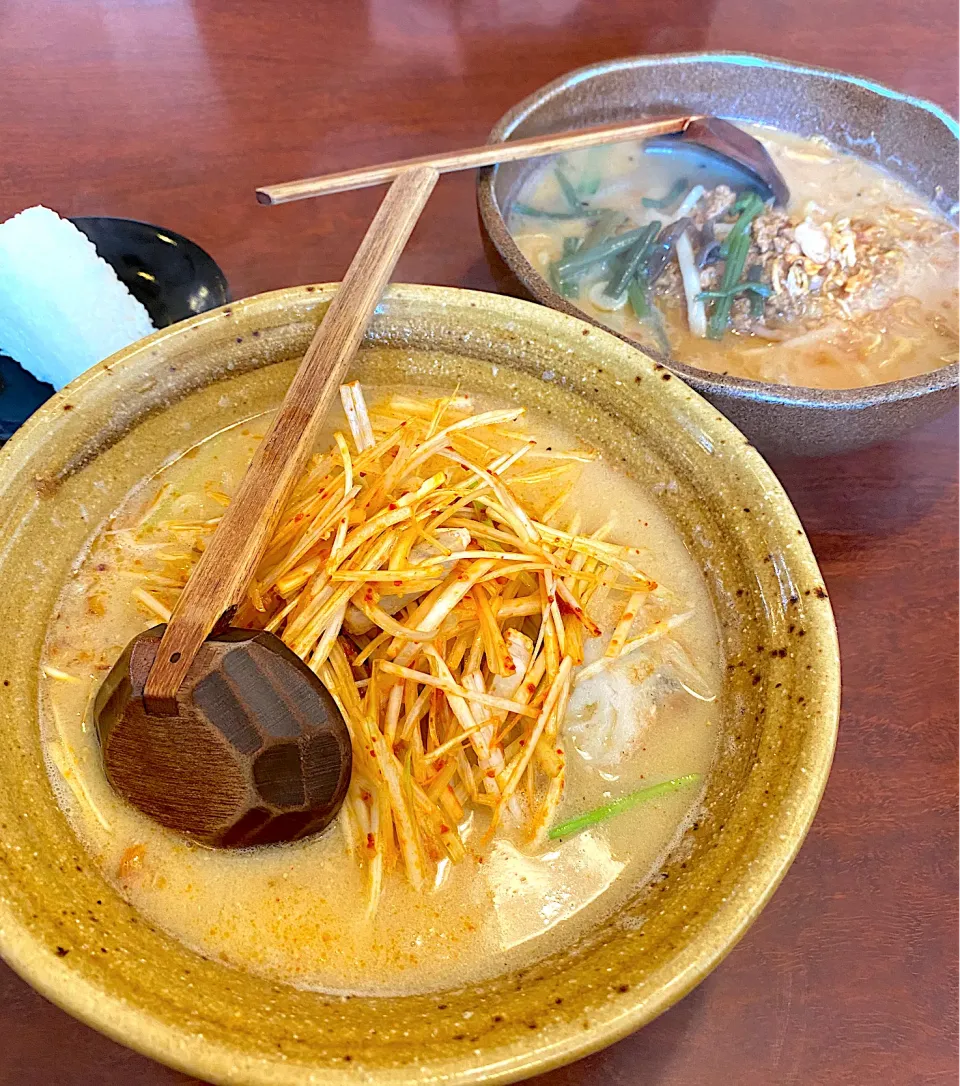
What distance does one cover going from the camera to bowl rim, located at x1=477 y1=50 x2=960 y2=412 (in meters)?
1.23

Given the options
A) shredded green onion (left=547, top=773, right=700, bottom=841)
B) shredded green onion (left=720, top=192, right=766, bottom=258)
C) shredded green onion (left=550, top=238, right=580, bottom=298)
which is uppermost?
shredded green onion (left=550, top=238, right=580, bottom=298)

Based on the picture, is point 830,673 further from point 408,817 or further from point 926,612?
point 926,612

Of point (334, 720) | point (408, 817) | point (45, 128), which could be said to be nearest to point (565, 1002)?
point (408, 817)

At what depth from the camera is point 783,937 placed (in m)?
1.15

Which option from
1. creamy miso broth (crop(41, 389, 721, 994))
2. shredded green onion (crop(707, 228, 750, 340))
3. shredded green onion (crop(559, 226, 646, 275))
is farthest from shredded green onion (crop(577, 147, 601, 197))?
creamy miso broth (crop(41, 389, 721, 994))

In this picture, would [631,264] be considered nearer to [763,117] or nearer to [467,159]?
[467,159]

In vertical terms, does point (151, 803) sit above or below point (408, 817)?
above

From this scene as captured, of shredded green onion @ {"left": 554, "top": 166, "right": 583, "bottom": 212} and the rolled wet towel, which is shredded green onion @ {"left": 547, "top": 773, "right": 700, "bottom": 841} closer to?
the rolled wet towel

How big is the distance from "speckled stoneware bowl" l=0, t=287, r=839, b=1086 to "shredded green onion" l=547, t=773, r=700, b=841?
5 cm

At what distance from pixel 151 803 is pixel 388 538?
0.42 meters

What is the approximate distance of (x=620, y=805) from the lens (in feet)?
3.25

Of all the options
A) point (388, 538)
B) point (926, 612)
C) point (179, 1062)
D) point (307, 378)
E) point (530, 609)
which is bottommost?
point (926, 612)

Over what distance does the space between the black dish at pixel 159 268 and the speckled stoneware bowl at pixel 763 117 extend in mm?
558

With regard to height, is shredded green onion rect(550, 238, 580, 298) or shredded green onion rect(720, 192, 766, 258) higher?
shredded green onion rect(550, 238, 580, 298)
